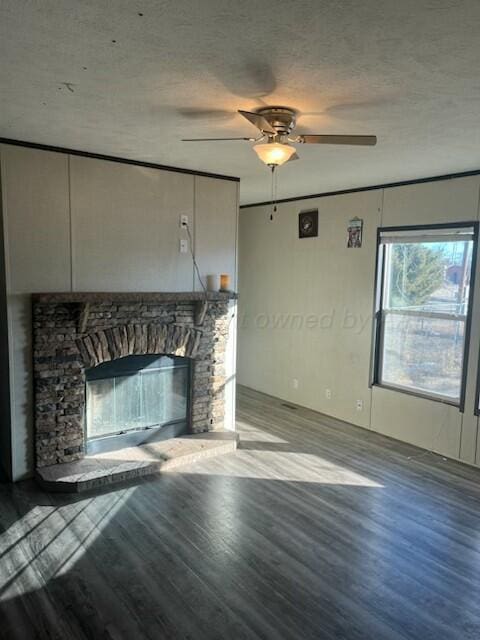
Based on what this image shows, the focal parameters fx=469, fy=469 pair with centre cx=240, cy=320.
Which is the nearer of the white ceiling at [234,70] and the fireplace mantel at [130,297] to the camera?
the white ceiling at [234,70]

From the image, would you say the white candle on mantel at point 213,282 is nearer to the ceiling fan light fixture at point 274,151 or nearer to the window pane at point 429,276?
the window pane at point 429,276

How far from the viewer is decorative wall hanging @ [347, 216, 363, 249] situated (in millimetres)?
5074

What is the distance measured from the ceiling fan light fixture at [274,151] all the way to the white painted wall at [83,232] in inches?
69.7

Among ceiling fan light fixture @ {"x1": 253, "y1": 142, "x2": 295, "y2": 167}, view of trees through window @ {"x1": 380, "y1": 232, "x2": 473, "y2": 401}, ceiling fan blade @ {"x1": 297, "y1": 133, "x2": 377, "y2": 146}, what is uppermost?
ceiling fan blade @ {"x1": 297, "y1": 133, "x2": 377, "y2": 146}

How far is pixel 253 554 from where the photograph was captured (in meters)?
2.84

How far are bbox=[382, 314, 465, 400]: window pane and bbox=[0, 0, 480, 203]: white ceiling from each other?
1706 millimetres

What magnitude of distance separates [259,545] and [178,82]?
8.78 feet

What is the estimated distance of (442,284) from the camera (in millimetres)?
4414

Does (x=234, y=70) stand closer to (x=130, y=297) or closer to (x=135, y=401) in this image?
(x=130, y=297)

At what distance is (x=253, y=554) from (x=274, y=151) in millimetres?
2352

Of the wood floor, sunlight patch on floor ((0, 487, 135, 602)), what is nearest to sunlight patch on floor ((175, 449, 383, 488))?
the wood floor

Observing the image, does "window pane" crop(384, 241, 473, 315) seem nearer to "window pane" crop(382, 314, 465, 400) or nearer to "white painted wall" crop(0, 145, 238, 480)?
"window pane" crop(382, 314, 465, 400)

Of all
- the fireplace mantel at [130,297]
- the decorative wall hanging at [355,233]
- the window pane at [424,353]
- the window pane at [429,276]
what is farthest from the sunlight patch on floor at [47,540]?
the decorative wall hanging at [355,233]

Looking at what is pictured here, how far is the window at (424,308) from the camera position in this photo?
4.28 m
